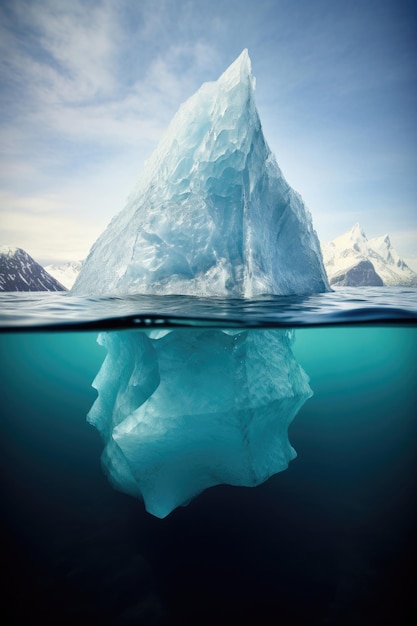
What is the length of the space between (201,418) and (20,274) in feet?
92.0

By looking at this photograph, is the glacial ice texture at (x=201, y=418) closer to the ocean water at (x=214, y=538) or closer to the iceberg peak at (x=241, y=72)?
the ocean water at (x=214, y=538)

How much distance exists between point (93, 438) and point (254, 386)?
8.68 meters

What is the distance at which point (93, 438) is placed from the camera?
11.2 metres

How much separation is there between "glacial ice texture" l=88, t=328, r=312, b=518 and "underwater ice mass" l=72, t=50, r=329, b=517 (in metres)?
0.02

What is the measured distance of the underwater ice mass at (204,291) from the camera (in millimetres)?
5188

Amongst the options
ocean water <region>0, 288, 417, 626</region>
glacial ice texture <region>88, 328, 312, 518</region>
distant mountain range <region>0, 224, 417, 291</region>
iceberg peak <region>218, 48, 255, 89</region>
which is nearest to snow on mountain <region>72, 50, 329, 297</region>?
iceberg peak <region>218, 48, 255, 89</region>

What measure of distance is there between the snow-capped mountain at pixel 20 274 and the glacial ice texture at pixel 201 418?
69.0 ft

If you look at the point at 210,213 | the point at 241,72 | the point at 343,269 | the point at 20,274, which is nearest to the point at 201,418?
the point at 210,213

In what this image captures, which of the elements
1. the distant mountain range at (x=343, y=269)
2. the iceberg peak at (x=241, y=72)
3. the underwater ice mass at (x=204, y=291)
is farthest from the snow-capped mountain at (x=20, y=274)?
the iceberg peak at (x=241, y=72)

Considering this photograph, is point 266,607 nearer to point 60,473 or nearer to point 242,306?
point 242,306

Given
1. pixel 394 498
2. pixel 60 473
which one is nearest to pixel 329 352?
pixel 394 498

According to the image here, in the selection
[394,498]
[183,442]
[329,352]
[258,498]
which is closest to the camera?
[183,442]

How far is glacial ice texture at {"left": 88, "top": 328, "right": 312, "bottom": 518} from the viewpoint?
16.5 feet

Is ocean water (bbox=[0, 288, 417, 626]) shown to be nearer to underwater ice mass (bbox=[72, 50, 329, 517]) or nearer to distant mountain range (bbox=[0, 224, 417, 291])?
underwater ice mass (bbox=[72, 50, 329, 517])
